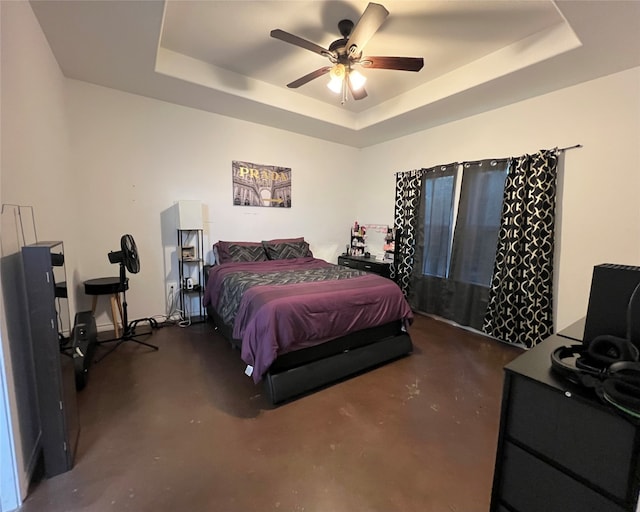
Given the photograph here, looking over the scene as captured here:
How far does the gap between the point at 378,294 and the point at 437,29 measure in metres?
2.26

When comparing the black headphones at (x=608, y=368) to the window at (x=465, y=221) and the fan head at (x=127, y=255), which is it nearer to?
the window at (x=465, y=221)

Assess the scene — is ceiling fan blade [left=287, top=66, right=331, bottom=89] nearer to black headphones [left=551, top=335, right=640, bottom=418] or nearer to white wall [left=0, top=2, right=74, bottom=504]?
white wall [left=0, top=2, right=74, bottom=504]

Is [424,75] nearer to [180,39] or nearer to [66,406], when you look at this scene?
[180,39]

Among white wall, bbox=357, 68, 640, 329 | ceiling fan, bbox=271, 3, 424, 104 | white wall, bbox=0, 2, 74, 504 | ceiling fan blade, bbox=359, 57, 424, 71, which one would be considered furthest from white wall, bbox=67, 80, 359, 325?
white wall, bbox=357, 68, 640, 329

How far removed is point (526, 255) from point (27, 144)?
409cm

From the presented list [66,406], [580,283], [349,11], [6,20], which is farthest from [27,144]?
[580,283]

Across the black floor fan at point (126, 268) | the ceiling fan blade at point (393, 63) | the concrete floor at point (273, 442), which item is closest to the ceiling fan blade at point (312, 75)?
the ceiling fan blade at point (393, 63)

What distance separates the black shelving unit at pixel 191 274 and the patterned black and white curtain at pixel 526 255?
350 cm

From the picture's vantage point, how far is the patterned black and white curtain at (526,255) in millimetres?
2854

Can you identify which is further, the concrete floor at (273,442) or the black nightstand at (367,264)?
the black nightstand at (367,264)

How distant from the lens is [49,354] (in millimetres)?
1459

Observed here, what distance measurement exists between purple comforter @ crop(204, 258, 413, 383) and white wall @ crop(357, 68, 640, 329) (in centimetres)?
166

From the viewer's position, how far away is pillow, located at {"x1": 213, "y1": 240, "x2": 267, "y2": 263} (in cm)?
368

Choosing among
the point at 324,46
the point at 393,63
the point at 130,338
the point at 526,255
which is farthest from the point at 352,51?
the point at 130,338
